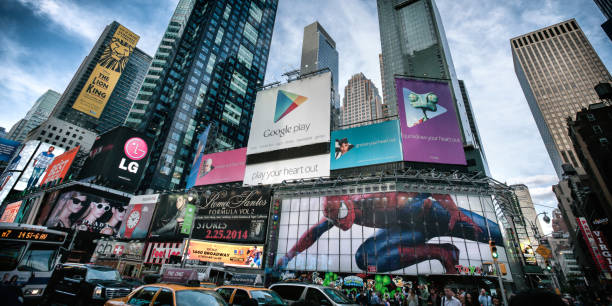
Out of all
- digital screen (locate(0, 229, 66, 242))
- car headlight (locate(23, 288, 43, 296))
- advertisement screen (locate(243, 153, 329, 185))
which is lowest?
car headlight (locate(23, 288, 43, 296))

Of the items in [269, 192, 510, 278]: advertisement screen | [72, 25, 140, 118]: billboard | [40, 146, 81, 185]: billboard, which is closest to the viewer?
[269, 192, 510, 278]: advertisement screen

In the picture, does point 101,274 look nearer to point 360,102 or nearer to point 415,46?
point 415,46

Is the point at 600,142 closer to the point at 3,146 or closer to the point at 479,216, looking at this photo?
the point at 479,216

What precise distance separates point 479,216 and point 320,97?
66.0 feet

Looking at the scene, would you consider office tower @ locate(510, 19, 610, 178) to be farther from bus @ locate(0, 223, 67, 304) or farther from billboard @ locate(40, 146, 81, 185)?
billboard @ locate(40, 146, 81, 185)

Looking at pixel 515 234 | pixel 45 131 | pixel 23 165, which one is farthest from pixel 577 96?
pixel 45 131

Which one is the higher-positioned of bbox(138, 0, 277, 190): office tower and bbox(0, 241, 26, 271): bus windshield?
bbox(138, 0, 277, 190): office tower

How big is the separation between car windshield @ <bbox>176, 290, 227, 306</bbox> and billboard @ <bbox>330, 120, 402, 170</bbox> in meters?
23.8

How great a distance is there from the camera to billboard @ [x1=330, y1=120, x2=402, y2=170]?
28.0 meters

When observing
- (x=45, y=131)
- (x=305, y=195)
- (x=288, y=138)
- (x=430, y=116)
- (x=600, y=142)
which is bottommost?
(x=305, y=195)

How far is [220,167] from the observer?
3672 cm

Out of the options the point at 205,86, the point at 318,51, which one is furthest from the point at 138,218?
the point at 318,51

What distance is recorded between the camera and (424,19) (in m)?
91.9

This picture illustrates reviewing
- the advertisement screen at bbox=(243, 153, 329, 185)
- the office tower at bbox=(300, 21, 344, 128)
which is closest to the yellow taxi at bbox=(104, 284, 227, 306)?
the advertisement screen at bbox=(243, 153, 329, 185)
